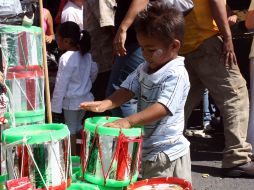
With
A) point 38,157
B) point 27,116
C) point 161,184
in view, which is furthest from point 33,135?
point 27,116

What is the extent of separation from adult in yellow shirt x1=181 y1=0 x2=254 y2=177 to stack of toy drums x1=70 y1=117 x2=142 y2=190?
1.81 metres

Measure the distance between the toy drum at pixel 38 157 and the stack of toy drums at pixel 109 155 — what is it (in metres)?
0.17

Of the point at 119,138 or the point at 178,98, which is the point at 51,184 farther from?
the point at 178,98

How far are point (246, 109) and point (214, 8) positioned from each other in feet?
3.00

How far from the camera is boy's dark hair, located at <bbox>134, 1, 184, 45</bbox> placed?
272cm

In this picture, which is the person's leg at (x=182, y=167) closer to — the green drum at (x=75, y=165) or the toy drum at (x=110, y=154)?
the toy drum at (x=110, y=154)

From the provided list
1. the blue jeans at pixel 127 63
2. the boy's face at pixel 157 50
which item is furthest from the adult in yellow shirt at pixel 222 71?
the boy's face at pixel 157 50

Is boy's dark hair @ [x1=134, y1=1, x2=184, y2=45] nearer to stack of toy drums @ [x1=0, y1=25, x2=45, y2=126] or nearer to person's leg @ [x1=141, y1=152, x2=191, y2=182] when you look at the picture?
person's leg @ [x1=141, y1=152, x2=191, y2=182]

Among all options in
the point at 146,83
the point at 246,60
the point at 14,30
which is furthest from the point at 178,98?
the point at 246,60

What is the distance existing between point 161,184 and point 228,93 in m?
1.89

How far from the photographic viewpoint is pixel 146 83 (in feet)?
9.29

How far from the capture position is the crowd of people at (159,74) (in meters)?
2.75

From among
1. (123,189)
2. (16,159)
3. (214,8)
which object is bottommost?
(123,189)

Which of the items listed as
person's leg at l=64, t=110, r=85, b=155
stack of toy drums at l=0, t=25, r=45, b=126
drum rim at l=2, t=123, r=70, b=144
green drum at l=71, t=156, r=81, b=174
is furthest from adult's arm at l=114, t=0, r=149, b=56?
person's leg at l=64, t=110, r=85, b=155
